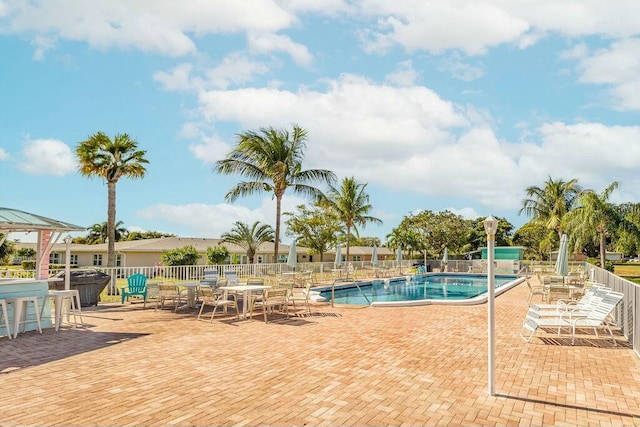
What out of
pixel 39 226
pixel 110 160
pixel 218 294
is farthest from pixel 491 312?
pixel 110 160

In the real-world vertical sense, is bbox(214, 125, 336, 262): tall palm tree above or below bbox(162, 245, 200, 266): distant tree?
above

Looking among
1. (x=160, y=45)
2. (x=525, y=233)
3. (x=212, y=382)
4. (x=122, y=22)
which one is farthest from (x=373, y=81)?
(x=525, y=233)

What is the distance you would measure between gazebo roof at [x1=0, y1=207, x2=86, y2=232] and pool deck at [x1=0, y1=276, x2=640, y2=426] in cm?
249

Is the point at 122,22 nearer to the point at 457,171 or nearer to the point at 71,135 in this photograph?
the point at 71,135

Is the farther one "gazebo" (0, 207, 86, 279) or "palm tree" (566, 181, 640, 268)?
"palm tree" (566, 181, 640, 268)

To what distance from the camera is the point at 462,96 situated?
1553 cm

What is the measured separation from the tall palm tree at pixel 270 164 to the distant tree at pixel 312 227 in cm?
2069

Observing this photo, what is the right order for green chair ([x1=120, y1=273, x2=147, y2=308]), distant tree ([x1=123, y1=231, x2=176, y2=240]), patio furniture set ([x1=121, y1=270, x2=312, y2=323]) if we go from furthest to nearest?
distant tree ([x1=123, y1=231, x2=176, y2=240]) < green chair ([x1=120, y1=273, x2=147, y2=308]) < patio furniture set ([x1=121, y1=270, x2=312, y2=323])

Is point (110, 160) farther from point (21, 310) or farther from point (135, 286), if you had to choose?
point (21, 310)

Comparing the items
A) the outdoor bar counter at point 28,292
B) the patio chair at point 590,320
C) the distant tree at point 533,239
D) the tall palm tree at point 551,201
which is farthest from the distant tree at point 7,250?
the distant tree at point 533,239

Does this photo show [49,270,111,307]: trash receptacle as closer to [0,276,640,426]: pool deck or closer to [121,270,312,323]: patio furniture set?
[121,270,312,323]: patio furniture set

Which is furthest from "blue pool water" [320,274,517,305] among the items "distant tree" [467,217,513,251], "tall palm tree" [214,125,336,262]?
"distant tree" [467,217,513,251]

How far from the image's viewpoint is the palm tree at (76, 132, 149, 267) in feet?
64.2

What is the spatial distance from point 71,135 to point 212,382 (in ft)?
62.4
